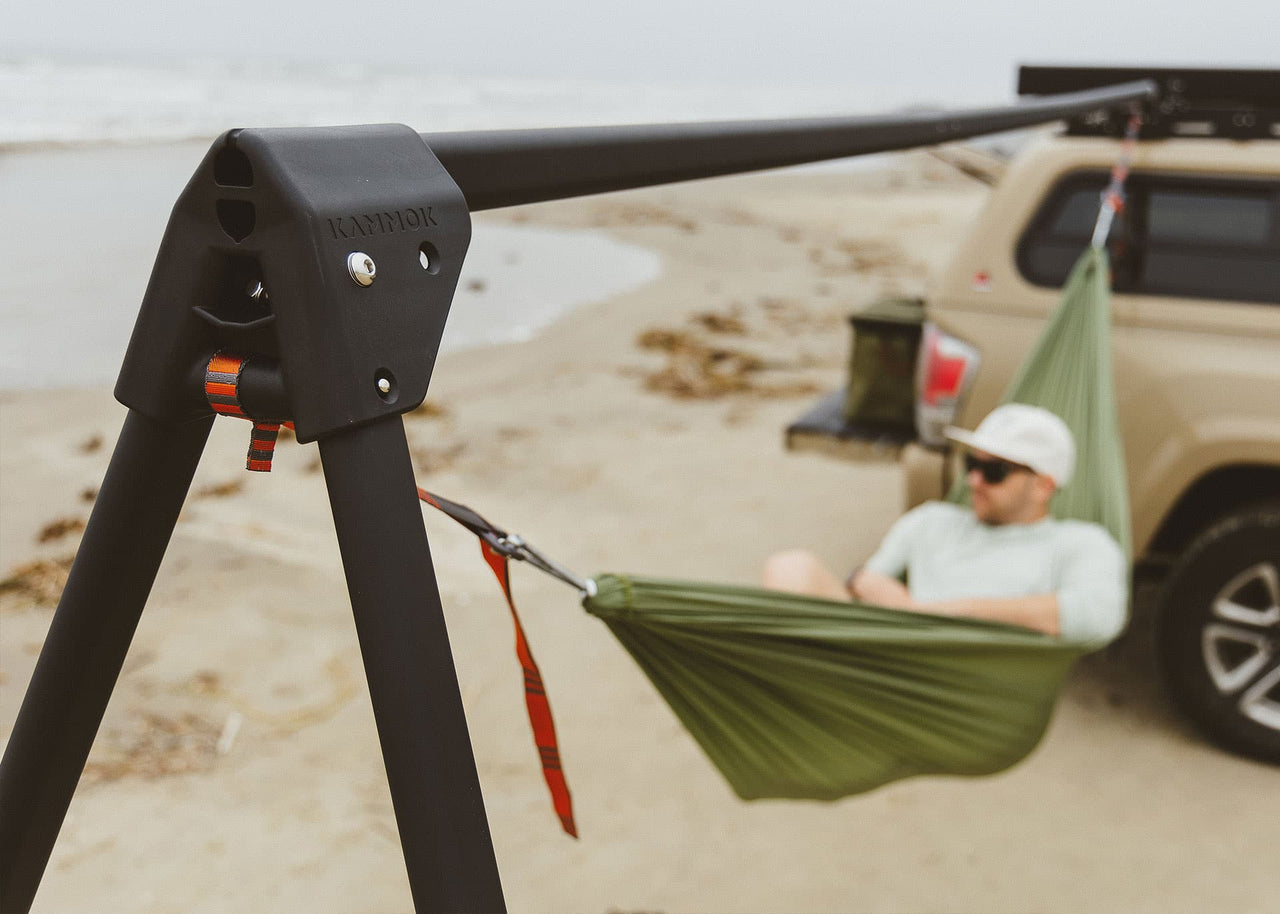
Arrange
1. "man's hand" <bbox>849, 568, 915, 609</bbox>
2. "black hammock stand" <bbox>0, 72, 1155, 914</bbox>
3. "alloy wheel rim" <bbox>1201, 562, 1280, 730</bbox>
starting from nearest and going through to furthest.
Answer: "black hammock stand" <bbox>0, 72, 1155, 914</bbox> < "man's hand" <bbox>849, 568, 915, 609</bbox> < "alloy wheel rim" <bbox>1201, 562, 1280, 730</bbox>

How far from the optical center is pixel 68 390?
2357mm

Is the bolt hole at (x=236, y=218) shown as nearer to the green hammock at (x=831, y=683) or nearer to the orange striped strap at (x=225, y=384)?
the orange striped strap at (x=225, y=384)

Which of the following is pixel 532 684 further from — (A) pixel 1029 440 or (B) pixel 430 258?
(A) pixel 1029 440

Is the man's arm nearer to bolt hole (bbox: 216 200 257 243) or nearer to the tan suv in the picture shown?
the tan suv

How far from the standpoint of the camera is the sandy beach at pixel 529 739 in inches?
84.8

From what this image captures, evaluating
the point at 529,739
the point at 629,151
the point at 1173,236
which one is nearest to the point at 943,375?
the point at 1173,236

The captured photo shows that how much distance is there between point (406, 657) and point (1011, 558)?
2430 millimetres

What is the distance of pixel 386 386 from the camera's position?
502 millimetres

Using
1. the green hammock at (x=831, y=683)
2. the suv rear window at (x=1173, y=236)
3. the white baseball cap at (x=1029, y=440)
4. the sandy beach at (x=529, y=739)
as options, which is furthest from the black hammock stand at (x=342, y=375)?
the suv rear window at (x=1173, y=236)

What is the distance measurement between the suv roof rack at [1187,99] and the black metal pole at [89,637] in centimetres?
301

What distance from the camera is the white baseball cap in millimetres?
2586

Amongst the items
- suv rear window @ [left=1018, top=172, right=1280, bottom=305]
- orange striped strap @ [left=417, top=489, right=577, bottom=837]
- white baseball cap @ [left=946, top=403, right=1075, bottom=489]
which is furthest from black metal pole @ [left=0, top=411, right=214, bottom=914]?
suv rear window @ [left=1018, top=172, right=1280, bottom=305]

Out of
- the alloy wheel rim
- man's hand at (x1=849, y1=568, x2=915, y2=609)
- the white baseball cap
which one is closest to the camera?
the white baseball cap

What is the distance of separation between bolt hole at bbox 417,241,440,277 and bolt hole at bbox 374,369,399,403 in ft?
0.21
